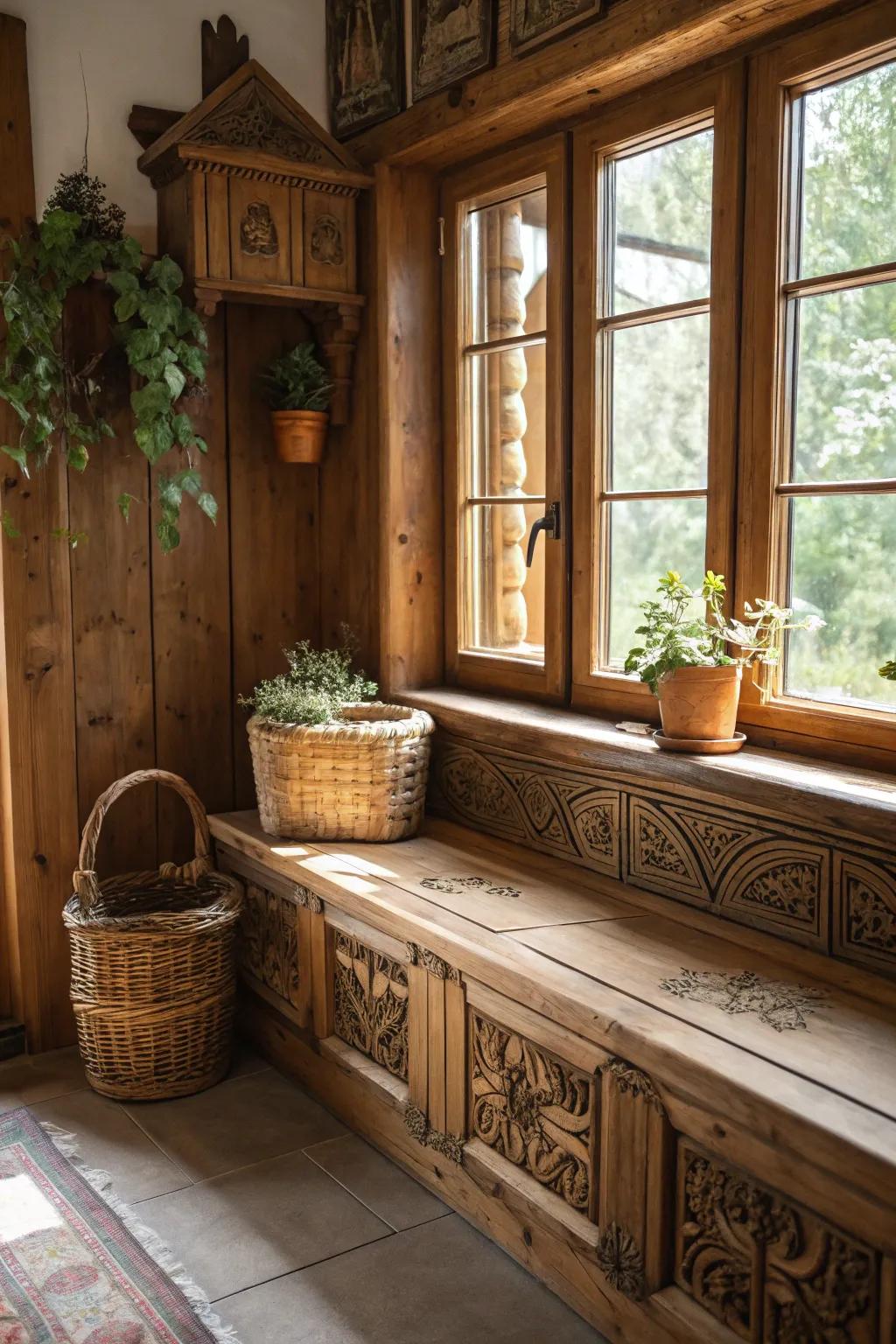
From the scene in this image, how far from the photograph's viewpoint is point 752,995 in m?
2.09

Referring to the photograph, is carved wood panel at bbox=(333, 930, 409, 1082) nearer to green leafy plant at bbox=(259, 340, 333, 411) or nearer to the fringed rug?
the fringed rug

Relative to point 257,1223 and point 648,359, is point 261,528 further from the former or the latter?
point 257,1223

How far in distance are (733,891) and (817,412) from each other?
990 millimetres

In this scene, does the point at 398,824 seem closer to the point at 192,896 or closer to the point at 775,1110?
the point at 192,896

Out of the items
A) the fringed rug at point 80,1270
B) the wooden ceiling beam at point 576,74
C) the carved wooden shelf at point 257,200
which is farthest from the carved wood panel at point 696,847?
the wooden ceiling beam at point 576,74

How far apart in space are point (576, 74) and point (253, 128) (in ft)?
3.23

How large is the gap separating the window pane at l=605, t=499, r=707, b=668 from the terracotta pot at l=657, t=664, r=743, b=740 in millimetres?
299

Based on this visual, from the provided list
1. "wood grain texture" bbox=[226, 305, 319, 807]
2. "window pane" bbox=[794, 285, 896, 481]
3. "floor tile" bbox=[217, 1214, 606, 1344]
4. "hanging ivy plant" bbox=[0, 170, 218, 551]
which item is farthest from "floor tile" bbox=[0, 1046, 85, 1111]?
"window pane" bbox=[794, 285, 896, 481]

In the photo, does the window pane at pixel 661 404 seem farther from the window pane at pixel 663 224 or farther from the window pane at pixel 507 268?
the window pane at pixel 507 268

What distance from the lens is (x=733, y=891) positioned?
242 cm

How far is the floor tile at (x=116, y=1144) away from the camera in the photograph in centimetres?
264

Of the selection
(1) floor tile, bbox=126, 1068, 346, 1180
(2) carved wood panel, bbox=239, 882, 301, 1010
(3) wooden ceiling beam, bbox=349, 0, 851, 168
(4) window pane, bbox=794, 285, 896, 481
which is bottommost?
(1) floor tile, bbox=126, 1068, 346, 1180

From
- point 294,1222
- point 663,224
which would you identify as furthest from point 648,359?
point 294,1222

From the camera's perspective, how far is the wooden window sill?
2152 mm
